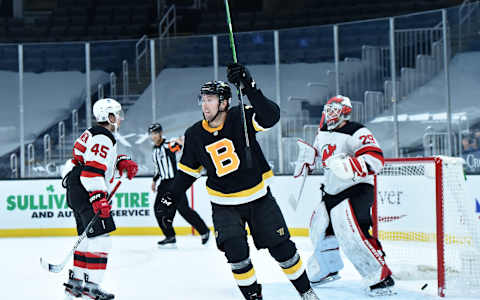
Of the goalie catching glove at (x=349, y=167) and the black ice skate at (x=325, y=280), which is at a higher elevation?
the goalie catching glove at (x=349, y=167)

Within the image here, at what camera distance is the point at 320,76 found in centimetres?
855

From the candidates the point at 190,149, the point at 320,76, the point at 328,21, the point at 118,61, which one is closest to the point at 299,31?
the point at 320,76

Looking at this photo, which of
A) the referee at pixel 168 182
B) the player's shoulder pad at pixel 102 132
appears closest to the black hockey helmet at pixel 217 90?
the player's shoulder pad at pixel 102 132

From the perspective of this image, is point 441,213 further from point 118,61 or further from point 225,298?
point 118,61

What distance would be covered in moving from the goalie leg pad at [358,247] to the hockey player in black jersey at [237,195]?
804 mm

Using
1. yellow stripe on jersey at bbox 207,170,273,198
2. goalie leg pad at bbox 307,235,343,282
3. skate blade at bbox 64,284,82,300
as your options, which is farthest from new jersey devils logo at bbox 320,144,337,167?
skate blade at bbox 64,284,82,300

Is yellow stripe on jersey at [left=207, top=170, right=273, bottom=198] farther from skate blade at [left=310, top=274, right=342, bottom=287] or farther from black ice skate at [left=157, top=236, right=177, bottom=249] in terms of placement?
black ice skate at [left=157, top=236, right=177, bottom=249]

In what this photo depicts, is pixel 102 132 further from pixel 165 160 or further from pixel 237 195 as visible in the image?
pixel 165 160

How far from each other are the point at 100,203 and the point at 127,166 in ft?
1.52

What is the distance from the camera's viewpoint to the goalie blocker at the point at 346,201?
3.79 metres

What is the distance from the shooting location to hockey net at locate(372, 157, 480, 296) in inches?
153

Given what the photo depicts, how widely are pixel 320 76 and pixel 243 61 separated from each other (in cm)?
114

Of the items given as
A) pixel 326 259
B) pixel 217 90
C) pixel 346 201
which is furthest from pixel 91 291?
pixel 346 201

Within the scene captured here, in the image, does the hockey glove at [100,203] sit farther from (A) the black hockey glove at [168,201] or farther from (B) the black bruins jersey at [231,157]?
(B) the black bruins jersey at [231,157]
